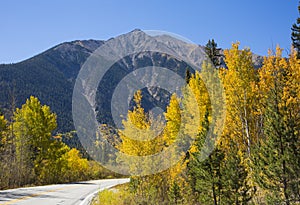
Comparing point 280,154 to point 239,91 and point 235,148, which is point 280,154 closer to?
point 235,148

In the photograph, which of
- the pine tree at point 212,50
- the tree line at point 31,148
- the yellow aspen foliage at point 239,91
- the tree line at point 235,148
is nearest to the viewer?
the tree line at point 235,148

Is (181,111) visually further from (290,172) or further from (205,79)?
(290,172)

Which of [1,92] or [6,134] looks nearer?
[6,134]

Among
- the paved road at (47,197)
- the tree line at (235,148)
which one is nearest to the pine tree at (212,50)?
the tree line at (235,148)

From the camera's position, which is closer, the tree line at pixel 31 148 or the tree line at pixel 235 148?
the tree line at pixel 235 148

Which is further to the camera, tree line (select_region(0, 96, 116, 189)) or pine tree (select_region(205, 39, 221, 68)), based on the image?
pine tree (select_region(205, 39, 221, 68))

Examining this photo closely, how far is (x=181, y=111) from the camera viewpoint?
2416 centimetres

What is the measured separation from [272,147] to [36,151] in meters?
25.3

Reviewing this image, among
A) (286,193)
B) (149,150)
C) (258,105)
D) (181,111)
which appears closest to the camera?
(286,193)

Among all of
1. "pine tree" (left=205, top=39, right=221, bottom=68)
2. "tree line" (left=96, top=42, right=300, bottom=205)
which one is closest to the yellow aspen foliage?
"tree line" (left=96, top=42, right=300, bottom=205)

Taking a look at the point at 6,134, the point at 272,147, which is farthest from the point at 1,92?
the point at 272,147

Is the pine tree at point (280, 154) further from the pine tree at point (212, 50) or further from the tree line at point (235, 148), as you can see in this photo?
the pine tree at point (212, 50)

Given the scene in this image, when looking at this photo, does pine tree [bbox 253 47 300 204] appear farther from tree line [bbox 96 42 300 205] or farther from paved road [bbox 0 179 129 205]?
paved road [bbox 0 179 129 205]

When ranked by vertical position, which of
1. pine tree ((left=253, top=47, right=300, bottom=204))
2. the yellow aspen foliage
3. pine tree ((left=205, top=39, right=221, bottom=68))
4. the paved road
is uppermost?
pine tree ((left=205, top=39, right=221, bottom=68))
